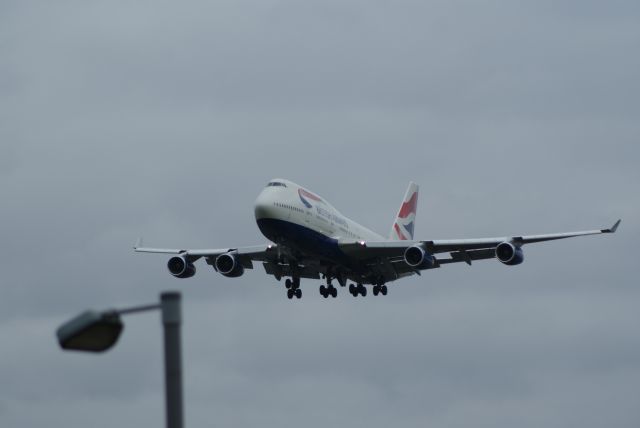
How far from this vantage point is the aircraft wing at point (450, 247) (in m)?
66.5

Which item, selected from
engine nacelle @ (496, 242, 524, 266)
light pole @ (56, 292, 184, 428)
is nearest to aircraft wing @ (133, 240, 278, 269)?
engine nacelle @ (496, 242, 524, 266)

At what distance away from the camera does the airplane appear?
213ft

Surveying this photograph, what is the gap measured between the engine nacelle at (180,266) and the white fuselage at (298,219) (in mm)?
10973

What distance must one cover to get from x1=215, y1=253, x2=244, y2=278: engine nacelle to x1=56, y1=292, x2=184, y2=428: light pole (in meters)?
60.2

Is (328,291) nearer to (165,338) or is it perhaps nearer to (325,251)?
(325,251)

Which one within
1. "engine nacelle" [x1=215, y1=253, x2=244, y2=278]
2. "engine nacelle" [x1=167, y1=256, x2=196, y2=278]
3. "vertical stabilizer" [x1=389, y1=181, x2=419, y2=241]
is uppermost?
"vertical stabilizer" [x1=389, y1=181, x2=419, y2=241]

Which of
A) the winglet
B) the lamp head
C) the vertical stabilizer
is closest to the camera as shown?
the lamp head

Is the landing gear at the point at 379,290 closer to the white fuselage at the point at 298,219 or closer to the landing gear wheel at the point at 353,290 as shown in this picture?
the landing gear wheel at the point at 353,290

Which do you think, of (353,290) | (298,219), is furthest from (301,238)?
(353,290)

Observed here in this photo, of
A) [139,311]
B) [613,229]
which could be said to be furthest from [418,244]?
[139,311]

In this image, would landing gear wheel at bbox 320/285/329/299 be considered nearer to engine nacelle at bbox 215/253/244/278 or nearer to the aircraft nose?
engine nacelle at bbox 215/253/244/278

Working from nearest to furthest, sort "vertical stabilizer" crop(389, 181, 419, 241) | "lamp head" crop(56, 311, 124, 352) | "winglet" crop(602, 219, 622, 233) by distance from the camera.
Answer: "lamp head" crop(56, 311, 124, 352) → "winglet" crop(602, 219, 622, 233) → "vertical stabilizer" crop(389, 181, 419, 241)

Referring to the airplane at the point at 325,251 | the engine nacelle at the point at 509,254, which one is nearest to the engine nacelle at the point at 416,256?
the airplane at the point at 325,251

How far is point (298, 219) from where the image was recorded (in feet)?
214
